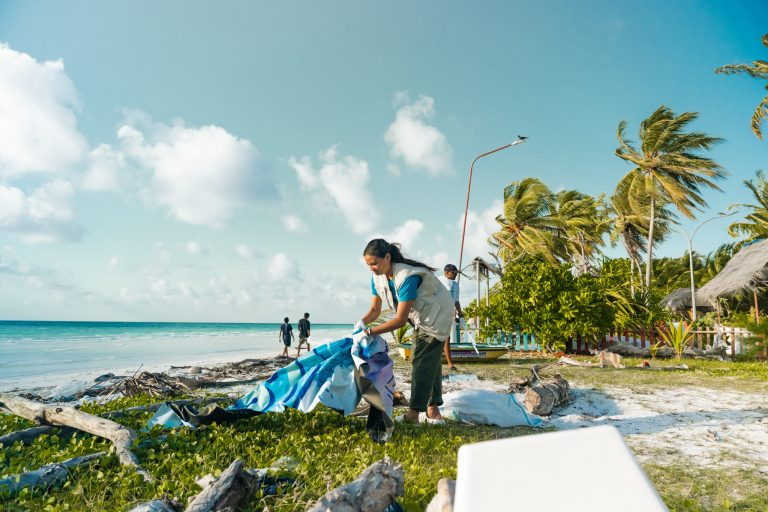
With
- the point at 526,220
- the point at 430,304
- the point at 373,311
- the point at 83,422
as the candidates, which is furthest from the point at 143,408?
the point at 526,220

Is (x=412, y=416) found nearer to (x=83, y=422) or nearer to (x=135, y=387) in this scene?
(x=83, y=422)

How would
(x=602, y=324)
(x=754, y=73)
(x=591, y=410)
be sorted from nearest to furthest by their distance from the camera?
(x=591, y=410)
(x=602, y=324)
(x=754, y=73)

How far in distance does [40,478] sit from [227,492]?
1545 millimetres

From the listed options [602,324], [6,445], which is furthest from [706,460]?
[602,324]

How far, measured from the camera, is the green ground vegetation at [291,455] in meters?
2.61

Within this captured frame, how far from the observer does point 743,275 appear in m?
15.7

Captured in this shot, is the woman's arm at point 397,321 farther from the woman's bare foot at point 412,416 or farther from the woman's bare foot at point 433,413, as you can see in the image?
the woman's bare foot at point 433,413

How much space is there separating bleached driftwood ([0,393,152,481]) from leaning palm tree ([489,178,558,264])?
25.9 metres

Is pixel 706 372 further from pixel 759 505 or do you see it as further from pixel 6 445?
pixel 6 445

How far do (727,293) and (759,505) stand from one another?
56.5ft

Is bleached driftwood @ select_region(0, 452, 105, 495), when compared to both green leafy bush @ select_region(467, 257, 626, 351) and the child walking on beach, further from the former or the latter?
green leafy bush @ select_region(467, 257, 626, 351)

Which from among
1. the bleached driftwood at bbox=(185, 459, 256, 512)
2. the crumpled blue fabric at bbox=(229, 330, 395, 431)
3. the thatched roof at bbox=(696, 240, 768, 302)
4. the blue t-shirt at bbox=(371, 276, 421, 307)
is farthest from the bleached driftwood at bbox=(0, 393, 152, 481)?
the thatched roof at bbox=(696, 240, 768, 302)

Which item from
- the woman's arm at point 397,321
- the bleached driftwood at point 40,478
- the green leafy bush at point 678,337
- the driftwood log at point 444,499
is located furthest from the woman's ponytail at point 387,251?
the green leafy bush at point 678,337

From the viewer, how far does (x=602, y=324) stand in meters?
14.2
